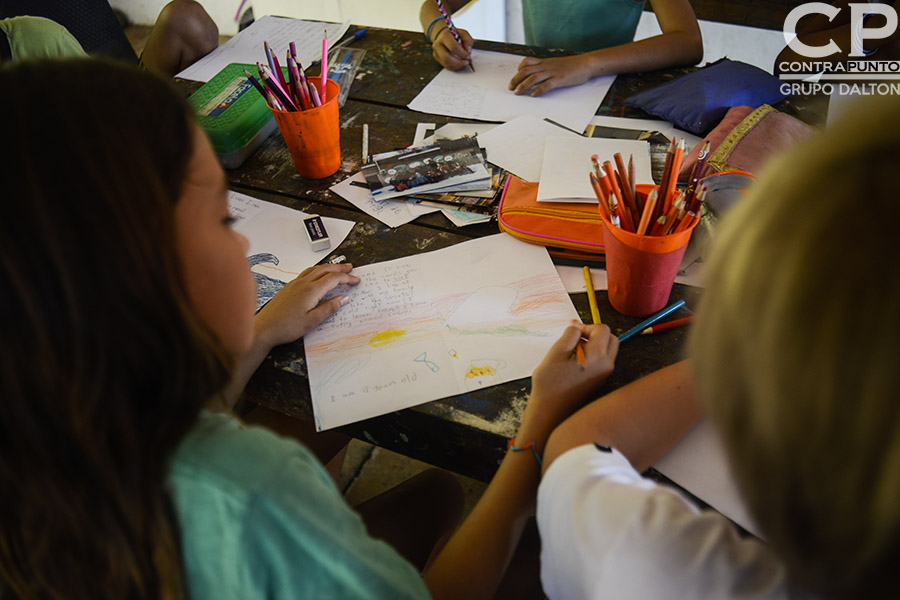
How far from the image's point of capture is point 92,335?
394 mm

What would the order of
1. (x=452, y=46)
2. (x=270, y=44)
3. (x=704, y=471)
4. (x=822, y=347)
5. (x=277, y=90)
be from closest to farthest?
(x=822, y=347), (x=704, y=471), (x=277, y=90), (x=452, y=46), (x=270, y=44)

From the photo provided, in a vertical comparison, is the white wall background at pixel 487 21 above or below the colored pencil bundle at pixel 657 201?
below

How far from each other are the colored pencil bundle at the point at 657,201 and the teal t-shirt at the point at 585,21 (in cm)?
110

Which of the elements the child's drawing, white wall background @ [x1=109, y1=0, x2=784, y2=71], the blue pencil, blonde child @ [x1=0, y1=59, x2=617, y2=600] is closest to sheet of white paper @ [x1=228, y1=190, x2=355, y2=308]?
the child's drawing

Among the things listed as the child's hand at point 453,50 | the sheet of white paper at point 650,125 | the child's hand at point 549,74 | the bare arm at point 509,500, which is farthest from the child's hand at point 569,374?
the child's hand at point 453,50

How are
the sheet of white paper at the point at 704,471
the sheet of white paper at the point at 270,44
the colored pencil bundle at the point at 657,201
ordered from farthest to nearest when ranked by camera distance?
the sheet of white paper at the point at 270,44
the colored pencil bundle at the point at 657,201
the sheet of white paper at the point at 704,471

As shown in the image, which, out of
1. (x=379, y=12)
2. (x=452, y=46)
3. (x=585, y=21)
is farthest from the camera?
(x=379, y=12)

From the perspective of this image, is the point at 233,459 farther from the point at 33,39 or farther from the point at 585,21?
the point at 585,21

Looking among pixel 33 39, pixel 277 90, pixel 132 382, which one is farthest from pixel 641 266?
pixel 33 39

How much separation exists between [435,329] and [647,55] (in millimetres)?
869

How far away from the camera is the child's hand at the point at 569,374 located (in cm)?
68

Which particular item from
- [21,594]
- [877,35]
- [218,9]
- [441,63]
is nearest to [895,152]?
[21,594]

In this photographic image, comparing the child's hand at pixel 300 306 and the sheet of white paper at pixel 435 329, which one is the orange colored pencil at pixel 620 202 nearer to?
the sheet of white paper at pixel 435 329

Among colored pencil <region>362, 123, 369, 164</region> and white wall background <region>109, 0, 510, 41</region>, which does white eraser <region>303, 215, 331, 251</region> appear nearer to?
colored pencil <region>362, 123, 369, 164</region>
